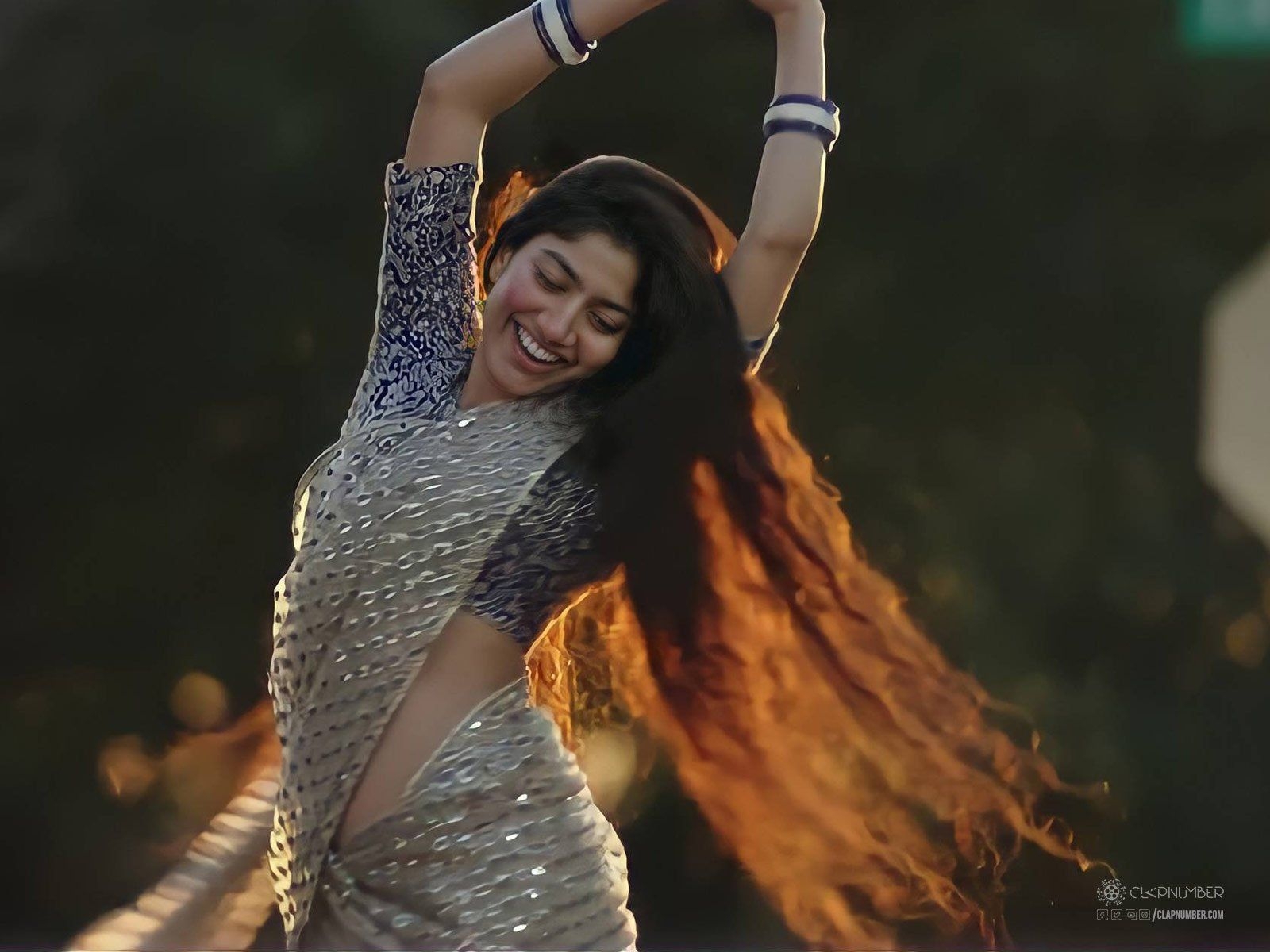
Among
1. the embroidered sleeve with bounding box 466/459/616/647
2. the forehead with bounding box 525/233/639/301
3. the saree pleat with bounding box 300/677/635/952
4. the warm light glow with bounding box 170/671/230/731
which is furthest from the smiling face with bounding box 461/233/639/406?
the warm light glow with bounding box 170/671/230/731

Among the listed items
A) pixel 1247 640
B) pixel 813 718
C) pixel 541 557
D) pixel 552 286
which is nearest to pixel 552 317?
pixel 552 286

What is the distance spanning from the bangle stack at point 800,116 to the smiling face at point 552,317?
269mm

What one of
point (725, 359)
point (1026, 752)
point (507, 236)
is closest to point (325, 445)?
point (507, 236)

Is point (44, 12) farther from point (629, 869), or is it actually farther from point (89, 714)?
point (629, 869)

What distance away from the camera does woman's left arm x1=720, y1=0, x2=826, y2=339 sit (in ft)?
5.11

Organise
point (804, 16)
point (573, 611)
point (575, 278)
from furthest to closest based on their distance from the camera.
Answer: point (573, 611), point (804, 16), point (575, 278)

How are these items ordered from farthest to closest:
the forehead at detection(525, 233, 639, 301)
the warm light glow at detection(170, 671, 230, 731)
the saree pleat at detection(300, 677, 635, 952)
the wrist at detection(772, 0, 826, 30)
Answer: the warm light glow at detection(170, 671, 230, 731), the wrist at detection(772, 0, 826, 30), the forehead at detection(525, 233, 639, 301), the saree pleat at detection(300, 677, 635, 952)

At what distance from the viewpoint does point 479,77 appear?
1.56m

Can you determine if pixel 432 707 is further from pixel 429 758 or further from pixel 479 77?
pixel 479 77

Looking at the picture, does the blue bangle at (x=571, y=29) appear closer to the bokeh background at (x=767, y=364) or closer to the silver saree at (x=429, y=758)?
the bokeh background at (x=767, y=364)

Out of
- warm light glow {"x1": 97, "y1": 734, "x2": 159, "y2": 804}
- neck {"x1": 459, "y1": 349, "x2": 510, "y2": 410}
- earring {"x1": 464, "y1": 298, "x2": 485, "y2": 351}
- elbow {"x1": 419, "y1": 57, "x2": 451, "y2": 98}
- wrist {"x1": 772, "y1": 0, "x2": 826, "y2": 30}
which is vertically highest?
elbow {"x1": 419, "y1": 57, "x2": 451, "y2": 98}

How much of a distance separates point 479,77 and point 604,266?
0.29m

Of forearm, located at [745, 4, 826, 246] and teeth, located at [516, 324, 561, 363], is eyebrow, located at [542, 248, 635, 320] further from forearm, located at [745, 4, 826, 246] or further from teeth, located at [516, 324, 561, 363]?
forearm, located at [745, 4, 826, 246]

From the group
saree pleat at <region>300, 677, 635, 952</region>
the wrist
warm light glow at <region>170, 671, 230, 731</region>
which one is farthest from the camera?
warm light glow at <region>170, 671, 230, 731</region>
